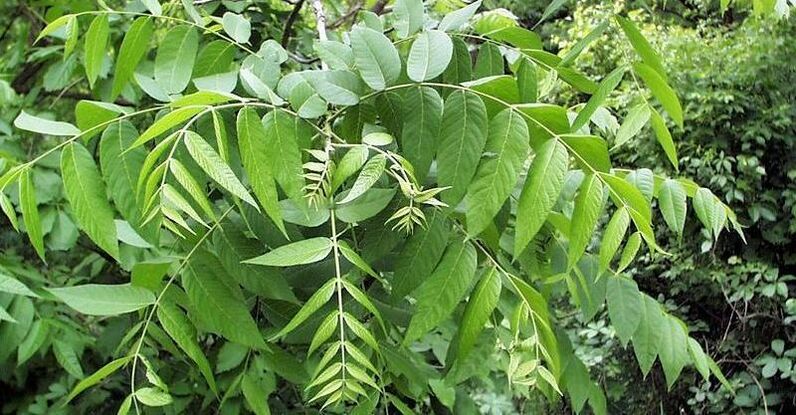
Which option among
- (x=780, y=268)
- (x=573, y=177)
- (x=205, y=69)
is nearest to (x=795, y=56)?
(x=780, y=268)

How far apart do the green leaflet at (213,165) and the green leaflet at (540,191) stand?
10.2 inches

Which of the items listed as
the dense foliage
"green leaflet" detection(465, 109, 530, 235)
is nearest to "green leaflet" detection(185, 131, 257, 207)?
the dense foliage

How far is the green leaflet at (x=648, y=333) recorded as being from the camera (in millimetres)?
1065

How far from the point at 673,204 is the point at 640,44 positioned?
0.92 feet

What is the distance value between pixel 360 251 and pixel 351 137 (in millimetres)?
131

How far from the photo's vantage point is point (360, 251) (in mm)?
874

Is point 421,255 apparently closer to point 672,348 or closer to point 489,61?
point 489,61

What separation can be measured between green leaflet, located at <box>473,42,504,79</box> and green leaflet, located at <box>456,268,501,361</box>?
0.31 metres

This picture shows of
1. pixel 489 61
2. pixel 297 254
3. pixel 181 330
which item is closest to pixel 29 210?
pixel 181 330

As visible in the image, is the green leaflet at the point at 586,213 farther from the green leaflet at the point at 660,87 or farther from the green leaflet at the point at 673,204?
the green leaflet at the point at 673,204

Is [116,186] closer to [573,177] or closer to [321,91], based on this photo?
[321,91]

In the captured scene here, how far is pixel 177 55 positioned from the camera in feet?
3.35

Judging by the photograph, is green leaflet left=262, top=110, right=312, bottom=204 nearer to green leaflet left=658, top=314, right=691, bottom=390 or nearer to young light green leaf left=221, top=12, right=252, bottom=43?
young light green leaf left=221, top=12, right=252, bottom=43

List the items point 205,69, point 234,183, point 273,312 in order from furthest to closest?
point 205,69
point 273,312
point 234,183
